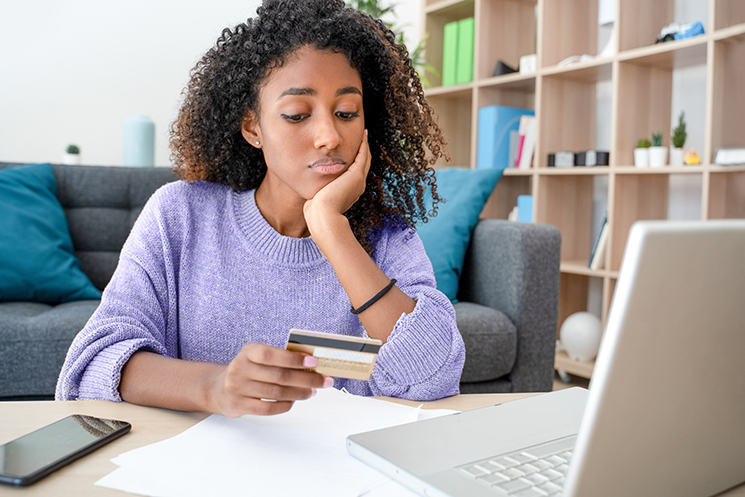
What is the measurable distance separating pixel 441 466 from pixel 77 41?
116 inches

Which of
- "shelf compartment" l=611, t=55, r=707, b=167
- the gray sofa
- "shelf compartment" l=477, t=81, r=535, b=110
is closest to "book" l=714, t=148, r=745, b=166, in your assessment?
"shelf compartment" l=611, t=55, r=707, b=167

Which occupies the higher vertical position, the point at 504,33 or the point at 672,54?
the point at 504,33

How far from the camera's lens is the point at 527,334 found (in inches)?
73.2

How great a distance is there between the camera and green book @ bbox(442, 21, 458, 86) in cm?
329

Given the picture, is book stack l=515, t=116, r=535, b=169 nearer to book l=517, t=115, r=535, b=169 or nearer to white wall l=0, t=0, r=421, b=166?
book l=517, t=115, r=535, b=169

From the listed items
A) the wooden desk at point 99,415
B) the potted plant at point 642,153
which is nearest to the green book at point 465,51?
the potted plant at point 642,153

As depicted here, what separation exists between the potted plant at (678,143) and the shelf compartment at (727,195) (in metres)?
0.17

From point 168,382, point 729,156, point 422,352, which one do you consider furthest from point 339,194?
point 729,156

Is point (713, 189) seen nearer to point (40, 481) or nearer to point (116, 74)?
point (40, 481)

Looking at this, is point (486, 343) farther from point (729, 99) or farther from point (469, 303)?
point (729, 99)

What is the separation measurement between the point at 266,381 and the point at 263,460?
0.24ft

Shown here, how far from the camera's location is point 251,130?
1.17m

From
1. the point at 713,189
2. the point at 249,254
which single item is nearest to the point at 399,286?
the point at 249,254

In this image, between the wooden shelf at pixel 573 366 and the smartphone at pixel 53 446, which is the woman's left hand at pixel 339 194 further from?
the wooden shelf at pixel 573 366
